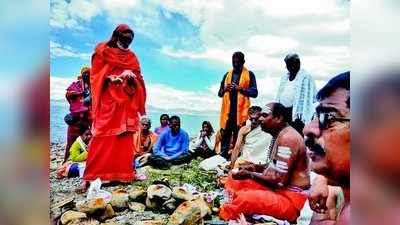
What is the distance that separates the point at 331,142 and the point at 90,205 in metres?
1.08

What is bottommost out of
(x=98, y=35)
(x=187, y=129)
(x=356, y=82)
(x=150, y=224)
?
(x=150, y=224)

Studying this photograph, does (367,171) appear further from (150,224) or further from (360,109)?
(150,224)

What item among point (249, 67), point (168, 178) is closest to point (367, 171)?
point (249, 67)

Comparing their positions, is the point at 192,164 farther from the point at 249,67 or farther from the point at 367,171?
the point at 367,171

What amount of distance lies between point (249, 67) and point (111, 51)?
0.60 metres

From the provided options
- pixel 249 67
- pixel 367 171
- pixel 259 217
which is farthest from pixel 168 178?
pixel 367 171

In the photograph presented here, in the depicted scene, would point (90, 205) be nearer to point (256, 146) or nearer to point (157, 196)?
point (157, 196)

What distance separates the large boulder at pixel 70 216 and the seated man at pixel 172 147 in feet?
1.27

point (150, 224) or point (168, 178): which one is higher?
point (168, 178)

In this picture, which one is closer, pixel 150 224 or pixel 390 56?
pixel 390 56

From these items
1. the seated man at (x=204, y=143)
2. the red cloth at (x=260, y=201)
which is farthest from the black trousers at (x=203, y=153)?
the red cloth at (x=260, y=201)

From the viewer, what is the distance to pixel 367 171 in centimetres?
232

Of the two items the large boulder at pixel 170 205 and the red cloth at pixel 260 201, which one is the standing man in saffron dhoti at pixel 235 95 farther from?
the large boulder at pixel 170 205

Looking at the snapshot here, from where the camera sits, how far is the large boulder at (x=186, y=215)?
2510mm
